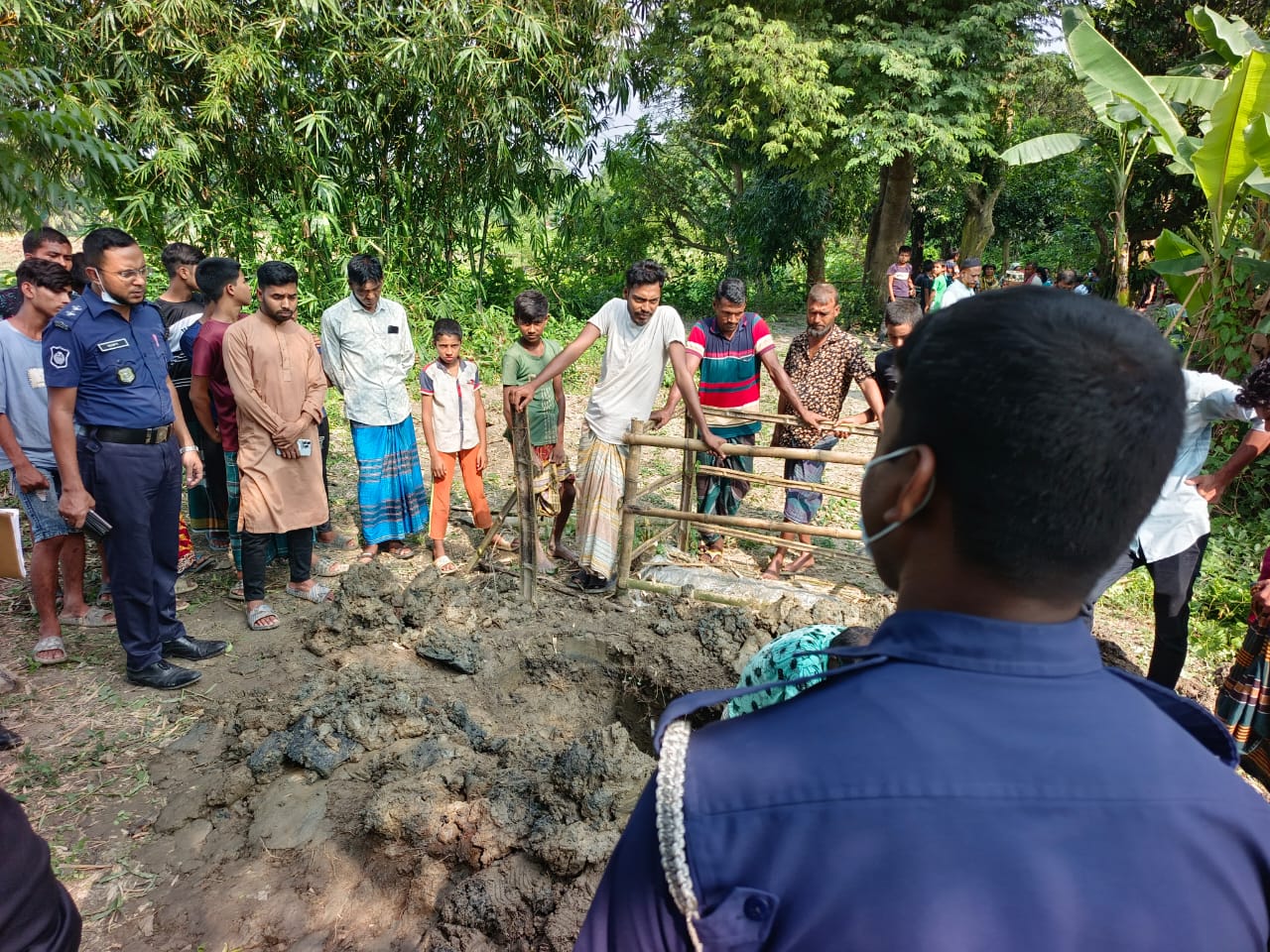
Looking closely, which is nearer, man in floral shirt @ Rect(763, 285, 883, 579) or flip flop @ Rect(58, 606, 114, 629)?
flip flop @ Rect(58, 606, 114, 629)

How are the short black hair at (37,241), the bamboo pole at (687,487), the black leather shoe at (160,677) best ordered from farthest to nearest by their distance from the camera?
the bamboo pole at (687,487)
the short black hair at (37,241)
the black leather shoe at (160,677)

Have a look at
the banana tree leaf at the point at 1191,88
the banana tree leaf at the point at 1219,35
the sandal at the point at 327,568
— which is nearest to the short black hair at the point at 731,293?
the sandal at the point at 327,568

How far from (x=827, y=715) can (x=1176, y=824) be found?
1.03 ft

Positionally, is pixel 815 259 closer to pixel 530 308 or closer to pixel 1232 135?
pixel 1232 135

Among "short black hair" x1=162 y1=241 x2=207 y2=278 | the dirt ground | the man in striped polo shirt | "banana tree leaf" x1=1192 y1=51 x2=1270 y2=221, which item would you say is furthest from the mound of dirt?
"banana tree leaf" x1=1192 y1=51 x2=1270 y2=221

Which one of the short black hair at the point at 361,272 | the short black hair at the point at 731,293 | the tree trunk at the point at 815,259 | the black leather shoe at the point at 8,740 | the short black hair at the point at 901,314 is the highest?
the tree trunk at the point at 815,259

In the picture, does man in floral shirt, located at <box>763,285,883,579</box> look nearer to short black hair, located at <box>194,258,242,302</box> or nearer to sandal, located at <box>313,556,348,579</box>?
sandal, located at <box>313,556,348,579</box>

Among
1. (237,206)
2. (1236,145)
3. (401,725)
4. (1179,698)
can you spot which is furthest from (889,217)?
(1179,698)

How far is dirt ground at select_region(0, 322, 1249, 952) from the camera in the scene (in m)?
2.30

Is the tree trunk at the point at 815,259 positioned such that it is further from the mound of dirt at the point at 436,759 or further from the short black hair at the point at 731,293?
the mound of dirt at the point at 436,759

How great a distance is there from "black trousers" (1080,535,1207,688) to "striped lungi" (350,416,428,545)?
149 inches

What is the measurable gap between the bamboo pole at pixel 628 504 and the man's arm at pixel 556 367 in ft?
1.60

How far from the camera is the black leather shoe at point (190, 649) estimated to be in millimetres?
3725

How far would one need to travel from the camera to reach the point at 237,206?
834 cm
